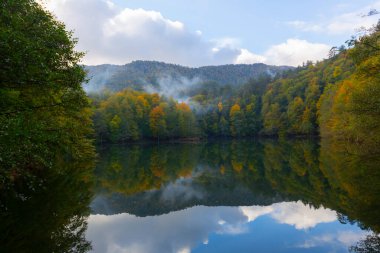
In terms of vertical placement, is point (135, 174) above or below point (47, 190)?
below

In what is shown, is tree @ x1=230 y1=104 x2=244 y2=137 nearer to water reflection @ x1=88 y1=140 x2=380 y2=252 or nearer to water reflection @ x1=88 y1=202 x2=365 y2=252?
water reflection @ x1=88 y1=140 x2=380 y2=252

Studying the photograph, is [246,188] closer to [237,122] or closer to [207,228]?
[207,228]

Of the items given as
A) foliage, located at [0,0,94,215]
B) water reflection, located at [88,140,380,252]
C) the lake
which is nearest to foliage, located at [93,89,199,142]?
water reflection, located at [88,140,380,252]

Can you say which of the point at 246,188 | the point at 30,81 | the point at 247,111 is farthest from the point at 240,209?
the point at 247,111

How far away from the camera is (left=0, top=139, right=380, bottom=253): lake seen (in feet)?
39.9

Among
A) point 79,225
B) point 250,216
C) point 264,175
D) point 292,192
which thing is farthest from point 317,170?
point 79,225

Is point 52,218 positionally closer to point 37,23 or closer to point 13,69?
point 13,69

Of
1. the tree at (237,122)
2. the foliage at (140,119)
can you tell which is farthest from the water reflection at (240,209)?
the tree at (237,122)

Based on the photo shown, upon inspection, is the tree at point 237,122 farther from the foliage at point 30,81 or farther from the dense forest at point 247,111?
the foliage at point 30,81

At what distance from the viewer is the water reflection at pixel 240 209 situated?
Result: 12539 mm

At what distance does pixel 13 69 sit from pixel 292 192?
17170mm

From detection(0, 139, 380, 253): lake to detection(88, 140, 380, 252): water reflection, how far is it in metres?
0.04

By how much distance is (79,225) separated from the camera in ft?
48.0

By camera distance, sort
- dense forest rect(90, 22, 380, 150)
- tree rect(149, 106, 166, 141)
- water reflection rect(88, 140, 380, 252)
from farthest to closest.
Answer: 1. tree rect(149, 106, 166, 141)
2. dense forest rect(90, 22, 380, 150)
3. water reflection rect(88, 140, 380, 252)
